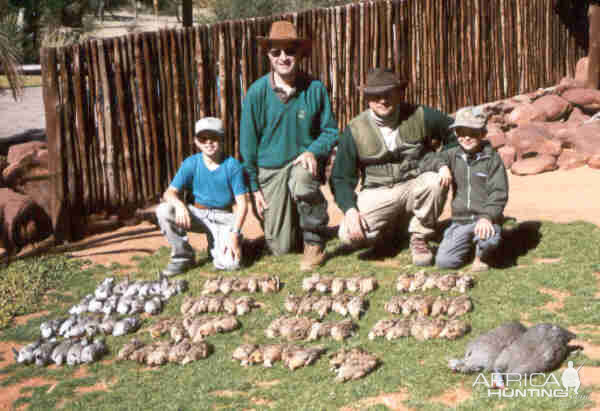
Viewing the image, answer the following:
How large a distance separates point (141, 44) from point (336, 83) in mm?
2594

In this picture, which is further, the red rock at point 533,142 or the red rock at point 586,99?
the red rock at point 586,99

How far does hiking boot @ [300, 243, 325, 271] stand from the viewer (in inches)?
245

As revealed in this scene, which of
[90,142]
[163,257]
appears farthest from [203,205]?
[90,142]

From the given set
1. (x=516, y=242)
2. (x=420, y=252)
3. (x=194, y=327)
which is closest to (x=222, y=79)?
(x=420, y=252)

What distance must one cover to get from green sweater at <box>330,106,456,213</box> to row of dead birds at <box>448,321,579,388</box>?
79.1 inches

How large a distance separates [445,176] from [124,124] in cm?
361

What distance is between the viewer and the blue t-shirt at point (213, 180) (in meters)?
6.23

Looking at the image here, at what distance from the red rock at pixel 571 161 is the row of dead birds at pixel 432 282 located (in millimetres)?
3893

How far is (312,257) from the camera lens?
624 cm

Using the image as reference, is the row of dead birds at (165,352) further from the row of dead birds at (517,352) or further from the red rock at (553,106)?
the red rock at (553,106)

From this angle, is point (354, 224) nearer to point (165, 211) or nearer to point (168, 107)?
point (165, 211)

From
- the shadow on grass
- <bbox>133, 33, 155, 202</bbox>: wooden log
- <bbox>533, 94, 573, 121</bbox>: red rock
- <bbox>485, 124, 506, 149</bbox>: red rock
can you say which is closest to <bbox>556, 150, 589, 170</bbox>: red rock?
<bbox>485, 124, 506, 149</bbox>: red rock

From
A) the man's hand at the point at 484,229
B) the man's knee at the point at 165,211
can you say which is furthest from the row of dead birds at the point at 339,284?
the man's knee at the point at 165,211

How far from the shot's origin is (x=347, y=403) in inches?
159
